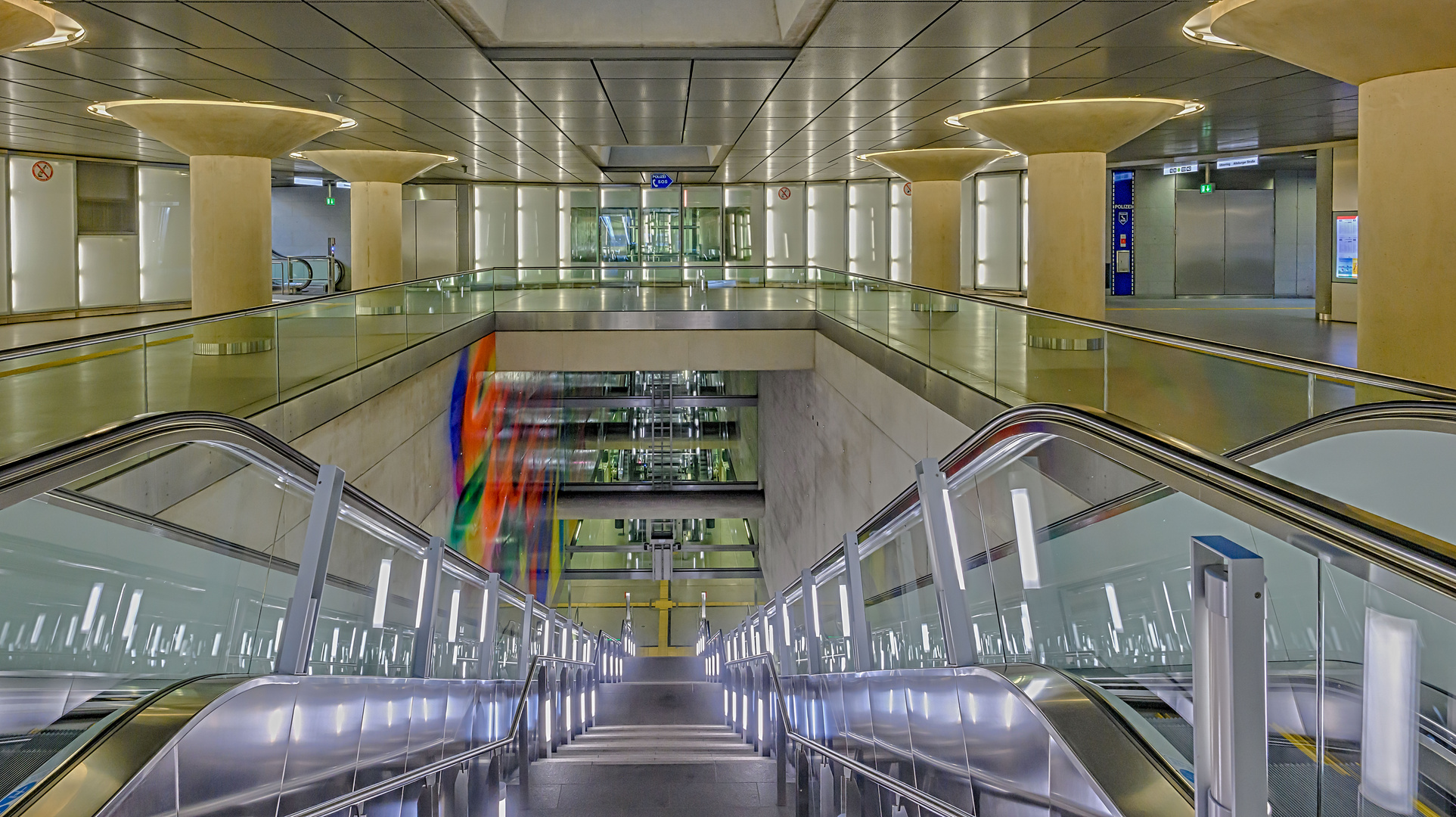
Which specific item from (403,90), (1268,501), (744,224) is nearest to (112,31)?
(403,90)

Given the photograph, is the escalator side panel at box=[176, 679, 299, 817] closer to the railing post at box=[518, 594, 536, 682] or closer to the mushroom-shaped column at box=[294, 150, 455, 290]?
the railing post at box=[518, 594, 536, 682]

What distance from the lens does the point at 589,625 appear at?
33.0 meters

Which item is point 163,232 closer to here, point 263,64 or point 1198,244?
point 263,64

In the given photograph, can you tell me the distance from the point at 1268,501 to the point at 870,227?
3068cm

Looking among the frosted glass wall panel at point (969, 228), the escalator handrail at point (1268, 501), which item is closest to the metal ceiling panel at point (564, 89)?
the escalator handrail at point (1268, 501)

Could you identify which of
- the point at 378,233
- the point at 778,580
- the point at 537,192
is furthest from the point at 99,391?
the point at 537,192

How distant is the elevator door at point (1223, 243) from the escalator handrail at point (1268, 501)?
31693 mm

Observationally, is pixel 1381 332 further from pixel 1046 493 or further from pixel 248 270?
pixel 248 270

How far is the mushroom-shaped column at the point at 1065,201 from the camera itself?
14.3 meters

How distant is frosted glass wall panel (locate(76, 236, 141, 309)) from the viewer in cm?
2447

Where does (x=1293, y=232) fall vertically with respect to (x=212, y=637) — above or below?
above

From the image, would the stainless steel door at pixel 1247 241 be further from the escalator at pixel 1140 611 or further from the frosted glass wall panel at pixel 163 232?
the escalator at pixel 1140 611

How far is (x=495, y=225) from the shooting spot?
32.1 m

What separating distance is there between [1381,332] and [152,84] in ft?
41.3
